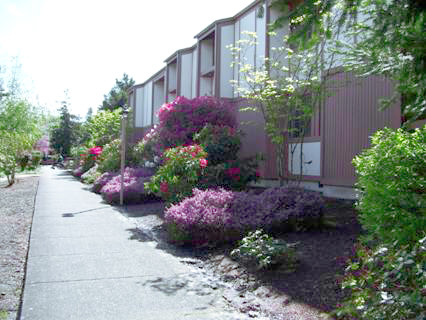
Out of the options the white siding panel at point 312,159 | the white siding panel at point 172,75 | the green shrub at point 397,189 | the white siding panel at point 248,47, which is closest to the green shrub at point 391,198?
the green shrub at point 397,189

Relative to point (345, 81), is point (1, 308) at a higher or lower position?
lower

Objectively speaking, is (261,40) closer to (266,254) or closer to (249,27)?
(249,27)

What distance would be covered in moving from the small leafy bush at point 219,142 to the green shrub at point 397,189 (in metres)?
5.79

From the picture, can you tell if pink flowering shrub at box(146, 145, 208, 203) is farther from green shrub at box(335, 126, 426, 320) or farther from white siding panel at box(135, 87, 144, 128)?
white siding panel at box(135, 87, 144, 128)

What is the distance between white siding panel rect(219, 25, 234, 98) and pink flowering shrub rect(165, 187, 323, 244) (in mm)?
8714

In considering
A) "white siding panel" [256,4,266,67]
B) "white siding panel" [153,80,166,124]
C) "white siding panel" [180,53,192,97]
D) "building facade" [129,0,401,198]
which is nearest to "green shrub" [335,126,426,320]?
"building facade" [129,0,401,198]

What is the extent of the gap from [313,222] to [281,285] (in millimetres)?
2177

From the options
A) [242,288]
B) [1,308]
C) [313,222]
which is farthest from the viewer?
[313,222]

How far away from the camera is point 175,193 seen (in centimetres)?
946

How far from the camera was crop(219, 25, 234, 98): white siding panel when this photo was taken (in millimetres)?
15422

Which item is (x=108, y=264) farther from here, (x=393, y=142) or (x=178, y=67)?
(x=178, y=67)

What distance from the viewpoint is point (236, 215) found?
22.3 ft

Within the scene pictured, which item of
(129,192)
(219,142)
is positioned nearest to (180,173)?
(219,142)

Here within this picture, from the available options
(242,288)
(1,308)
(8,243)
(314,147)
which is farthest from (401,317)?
(314,147)
